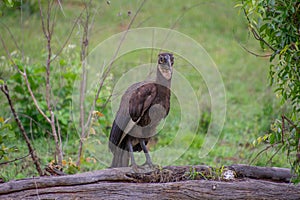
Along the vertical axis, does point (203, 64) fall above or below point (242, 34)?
below

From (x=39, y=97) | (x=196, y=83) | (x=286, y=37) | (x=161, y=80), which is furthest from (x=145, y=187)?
(x=196, y=83)

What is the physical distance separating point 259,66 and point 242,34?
156 centimetres

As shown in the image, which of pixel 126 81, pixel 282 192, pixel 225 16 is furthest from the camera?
pixel 225 16

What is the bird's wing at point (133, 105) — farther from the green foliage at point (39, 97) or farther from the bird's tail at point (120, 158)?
the green foliage at point (39, 97)

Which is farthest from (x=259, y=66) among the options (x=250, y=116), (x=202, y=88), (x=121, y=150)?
(x=121, y=150)

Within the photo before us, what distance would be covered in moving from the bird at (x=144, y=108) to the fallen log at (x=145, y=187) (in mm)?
432

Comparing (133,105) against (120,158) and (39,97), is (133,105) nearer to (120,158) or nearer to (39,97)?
(120,158)

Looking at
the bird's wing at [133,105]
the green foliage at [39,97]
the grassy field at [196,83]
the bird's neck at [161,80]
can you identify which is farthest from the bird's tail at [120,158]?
the green foliage at [39,97]

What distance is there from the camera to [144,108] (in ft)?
16.4

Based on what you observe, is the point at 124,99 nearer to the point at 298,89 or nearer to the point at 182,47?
the point at 298,89

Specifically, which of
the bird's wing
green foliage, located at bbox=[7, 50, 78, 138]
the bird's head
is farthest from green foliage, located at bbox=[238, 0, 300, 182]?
green foliage, located at bbox=[7, 50, 78, 138]

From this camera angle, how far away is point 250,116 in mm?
8688

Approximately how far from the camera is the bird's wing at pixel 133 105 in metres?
5.00

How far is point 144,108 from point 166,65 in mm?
472
